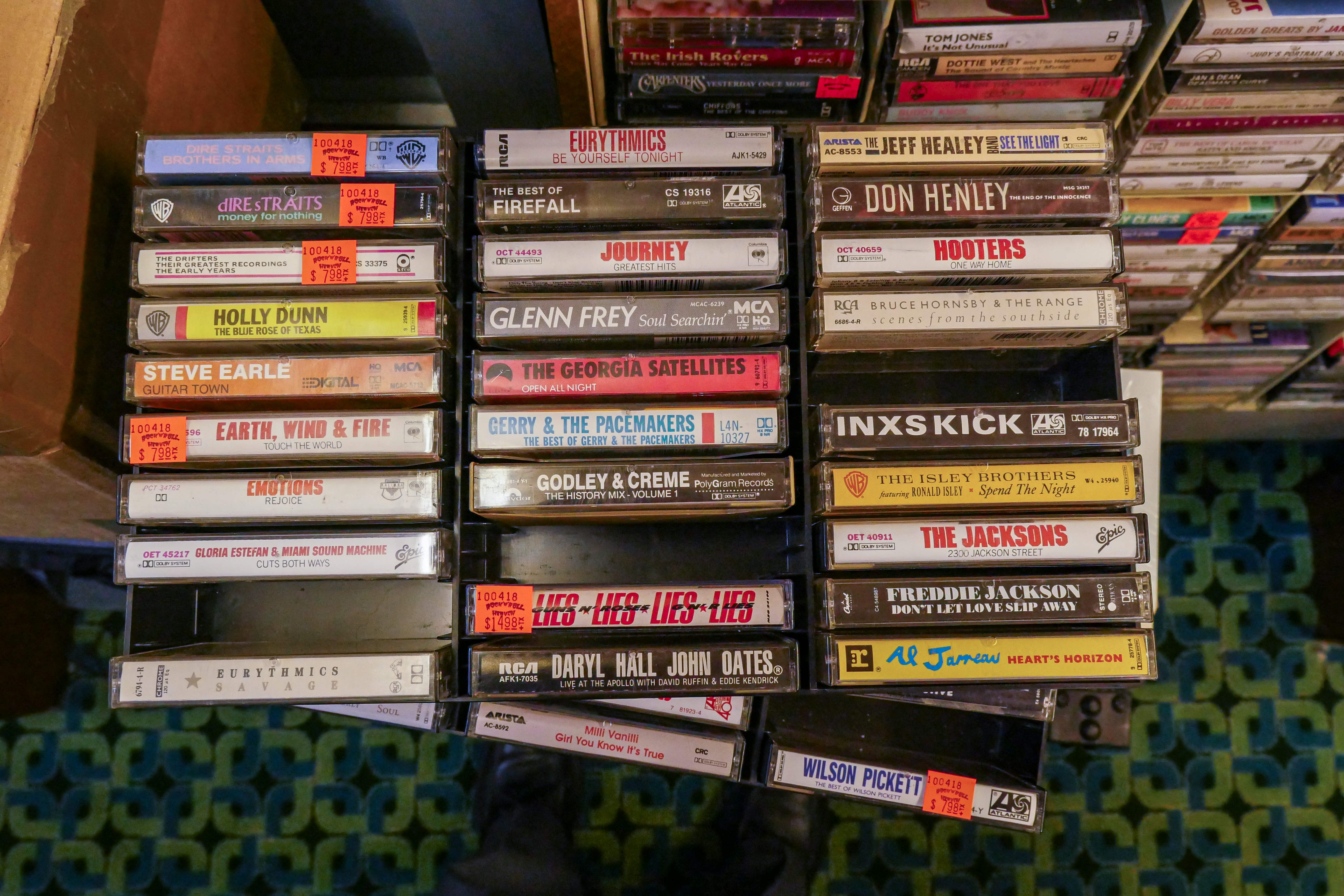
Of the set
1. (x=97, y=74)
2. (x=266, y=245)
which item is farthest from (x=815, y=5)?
(x=97, y=74)

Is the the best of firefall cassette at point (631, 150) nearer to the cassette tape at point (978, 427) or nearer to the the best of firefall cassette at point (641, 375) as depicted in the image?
the the best of firefall cassette at point (641, 375)

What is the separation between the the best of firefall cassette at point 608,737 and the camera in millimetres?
1313

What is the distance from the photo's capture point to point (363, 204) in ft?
3.35

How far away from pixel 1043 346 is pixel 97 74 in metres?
1.35

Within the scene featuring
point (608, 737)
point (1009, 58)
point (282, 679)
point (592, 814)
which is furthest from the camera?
point (592, 814)

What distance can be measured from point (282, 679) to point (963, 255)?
1041 mm

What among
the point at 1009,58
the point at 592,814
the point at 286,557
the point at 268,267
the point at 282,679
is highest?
the point at 1009,58

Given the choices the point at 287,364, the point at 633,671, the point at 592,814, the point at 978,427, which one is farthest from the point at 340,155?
the point at 592,814

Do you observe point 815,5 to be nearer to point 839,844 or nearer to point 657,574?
point 657,574

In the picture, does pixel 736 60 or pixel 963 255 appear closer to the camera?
pixel 963 255

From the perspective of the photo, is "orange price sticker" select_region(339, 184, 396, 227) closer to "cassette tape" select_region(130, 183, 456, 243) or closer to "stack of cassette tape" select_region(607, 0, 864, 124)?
"cassette tape" select_region(130, 183, 456, 243)

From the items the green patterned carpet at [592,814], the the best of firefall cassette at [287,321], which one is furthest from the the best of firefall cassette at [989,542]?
the green patterned carpet at [592,814]

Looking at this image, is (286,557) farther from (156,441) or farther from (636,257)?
(636,257)

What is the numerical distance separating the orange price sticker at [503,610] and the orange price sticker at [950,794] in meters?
0.70
